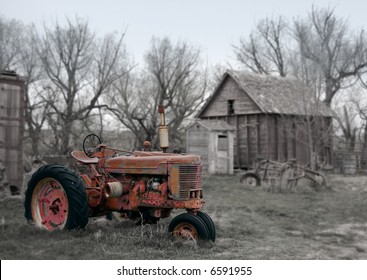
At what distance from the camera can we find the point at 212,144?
68.3 feet

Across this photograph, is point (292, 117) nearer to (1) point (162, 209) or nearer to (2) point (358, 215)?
(2) point (358, 215)

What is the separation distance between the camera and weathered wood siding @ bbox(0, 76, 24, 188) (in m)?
11.0


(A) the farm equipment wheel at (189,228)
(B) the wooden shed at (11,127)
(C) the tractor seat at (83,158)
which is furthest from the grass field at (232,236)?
(B) the wooden shed at (11,127)

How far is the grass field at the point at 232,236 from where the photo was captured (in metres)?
5.43

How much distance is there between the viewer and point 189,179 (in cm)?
641

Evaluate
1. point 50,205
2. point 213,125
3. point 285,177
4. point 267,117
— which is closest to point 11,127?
point 50,205

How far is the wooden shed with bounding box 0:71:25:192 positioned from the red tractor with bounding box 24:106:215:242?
15.2 ft

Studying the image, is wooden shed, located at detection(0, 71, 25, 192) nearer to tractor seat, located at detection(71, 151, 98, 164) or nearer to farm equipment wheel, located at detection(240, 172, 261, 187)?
tractor seat, located at detection(71, 151, 98, 164)

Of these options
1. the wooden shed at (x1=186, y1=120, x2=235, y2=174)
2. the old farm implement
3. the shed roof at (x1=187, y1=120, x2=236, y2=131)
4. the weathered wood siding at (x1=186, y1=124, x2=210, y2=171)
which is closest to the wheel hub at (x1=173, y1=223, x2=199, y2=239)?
the old farm implement

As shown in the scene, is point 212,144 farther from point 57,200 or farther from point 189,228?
point 189,228

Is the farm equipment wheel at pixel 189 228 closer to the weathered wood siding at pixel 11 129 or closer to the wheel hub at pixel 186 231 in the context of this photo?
the wheel hub at pixel 186 231

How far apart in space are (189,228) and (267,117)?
1668 cm
